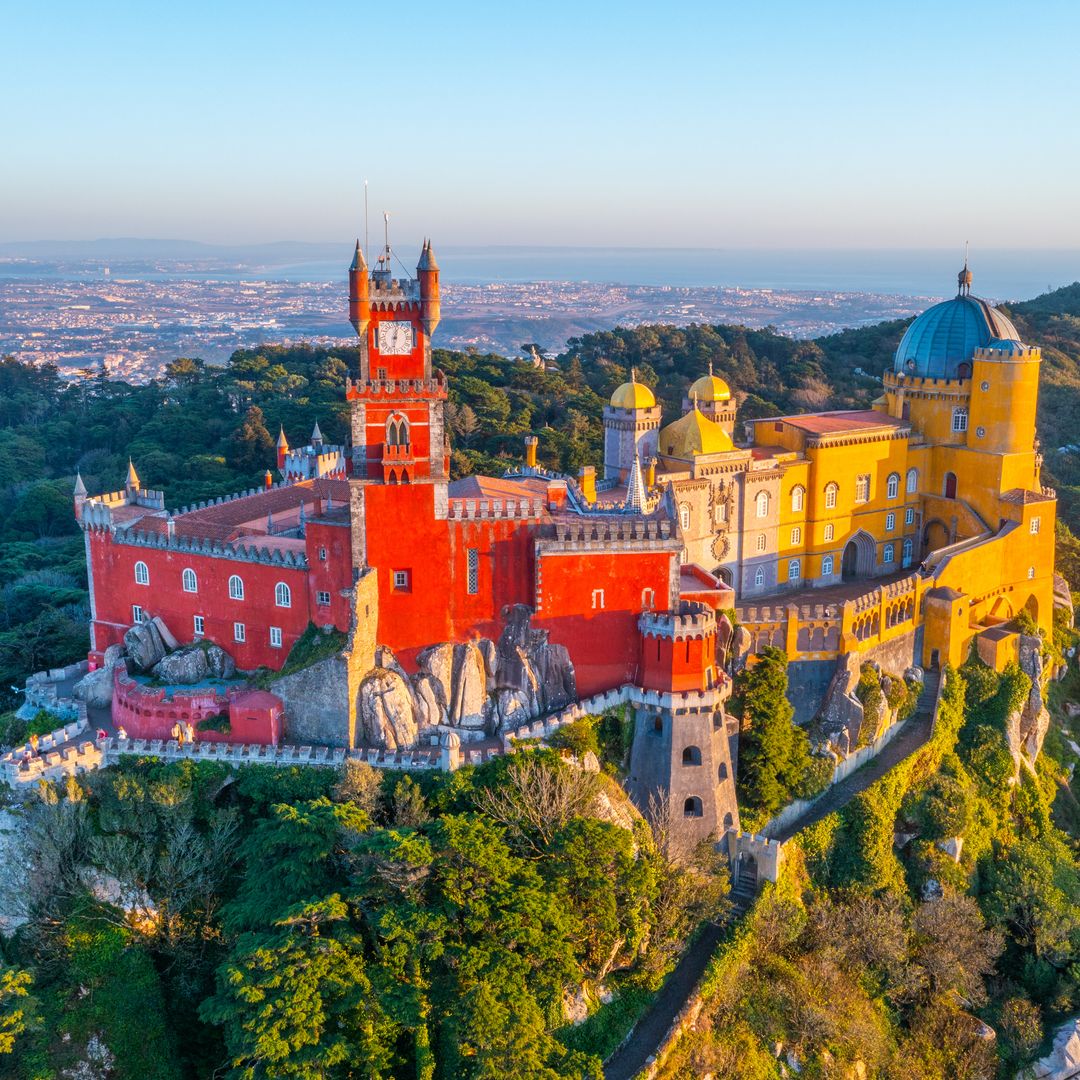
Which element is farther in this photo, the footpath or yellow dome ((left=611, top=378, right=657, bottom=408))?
yellow dome ((left=611, top=378, right=657, bottom=408))

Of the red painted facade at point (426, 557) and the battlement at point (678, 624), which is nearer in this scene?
the red painted facade at point (426, 557)

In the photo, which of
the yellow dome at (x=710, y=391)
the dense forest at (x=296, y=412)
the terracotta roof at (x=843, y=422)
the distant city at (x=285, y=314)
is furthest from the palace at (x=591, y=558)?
the distant city at (x=285, y=314)

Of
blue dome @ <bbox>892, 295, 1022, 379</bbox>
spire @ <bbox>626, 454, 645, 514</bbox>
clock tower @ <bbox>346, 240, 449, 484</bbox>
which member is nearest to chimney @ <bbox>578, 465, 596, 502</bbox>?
spire @ <bbox>626, 454, 645, 514</bbox>

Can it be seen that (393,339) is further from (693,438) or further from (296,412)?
(296,412)

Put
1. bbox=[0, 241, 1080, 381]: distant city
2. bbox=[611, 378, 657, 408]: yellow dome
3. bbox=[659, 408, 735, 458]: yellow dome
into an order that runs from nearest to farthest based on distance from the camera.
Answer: bbox=[659, 408, 735, 458]: yellow dome → bbox=[611, 378, 657, 408]: yellow dome → bbox=[0, 241, 1080, 381]: distant city

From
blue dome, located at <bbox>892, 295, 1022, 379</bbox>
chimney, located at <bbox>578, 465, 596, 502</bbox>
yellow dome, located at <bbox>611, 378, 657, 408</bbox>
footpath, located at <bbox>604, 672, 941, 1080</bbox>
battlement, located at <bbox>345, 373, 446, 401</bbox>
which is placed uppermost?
blue dome, located at <bbox>892, 295, 1022, 379</bbox>

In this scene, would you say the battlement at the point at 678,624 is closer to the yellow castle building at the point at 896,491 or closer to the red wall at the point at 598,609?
the red wall at the point at 598,609

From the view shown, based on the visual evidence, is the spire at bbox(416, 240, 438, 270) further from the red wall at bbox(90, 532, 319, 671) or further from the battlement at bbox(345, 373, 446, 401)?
the red wall at bbox(90, 532, 319, 671)
